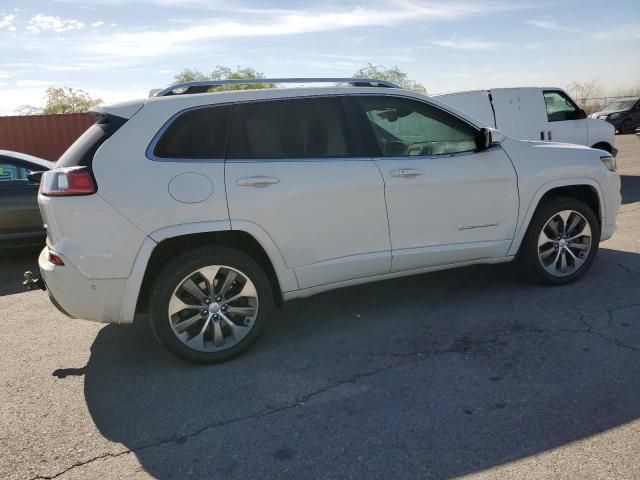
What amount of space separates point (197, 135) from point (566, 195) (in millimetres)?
3315

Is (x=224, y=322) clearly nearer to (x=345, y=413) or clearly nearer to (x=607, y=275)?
(x=345, y=413)

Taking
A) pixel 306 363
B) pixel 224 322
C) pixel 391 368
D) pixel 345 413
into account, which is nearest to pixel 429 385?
pixel 391 368

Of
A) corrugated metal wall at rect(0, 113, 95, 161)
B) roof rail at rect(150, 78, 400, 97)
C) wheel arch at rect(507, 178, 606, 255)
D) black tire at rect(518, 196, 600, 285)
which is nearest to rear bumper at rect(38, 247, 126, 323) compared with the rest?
roof rail at rect(150, 78, 400, 97)

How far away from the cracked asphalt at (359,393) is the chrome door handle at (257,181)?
3.97 feet

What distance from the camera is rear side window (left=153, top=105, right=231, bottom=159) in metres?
3.69

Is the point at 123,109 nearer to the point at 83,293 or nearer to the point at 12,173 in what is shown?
the point at 83,293

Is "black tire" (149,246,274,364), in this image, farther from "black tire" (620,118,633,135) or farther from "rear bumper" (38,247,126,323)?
"black tire" (620,118,633,135)

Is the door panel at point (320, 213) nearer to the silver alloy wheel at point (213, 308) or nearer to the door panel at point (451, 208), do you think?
the door panel at point (451, 208)

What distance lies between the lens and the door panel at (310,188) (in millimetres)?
3799

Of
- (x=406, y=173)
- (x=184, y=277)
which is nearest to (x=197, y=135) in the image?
(x=184, y=277)

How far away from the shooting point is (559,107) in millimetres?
10570

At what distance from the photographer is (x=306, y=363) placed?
379 cm

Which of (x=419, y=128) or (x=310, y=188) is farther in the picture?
(x=419, y=128)

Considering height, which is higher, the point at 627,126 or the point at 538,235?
the point at 627,126
